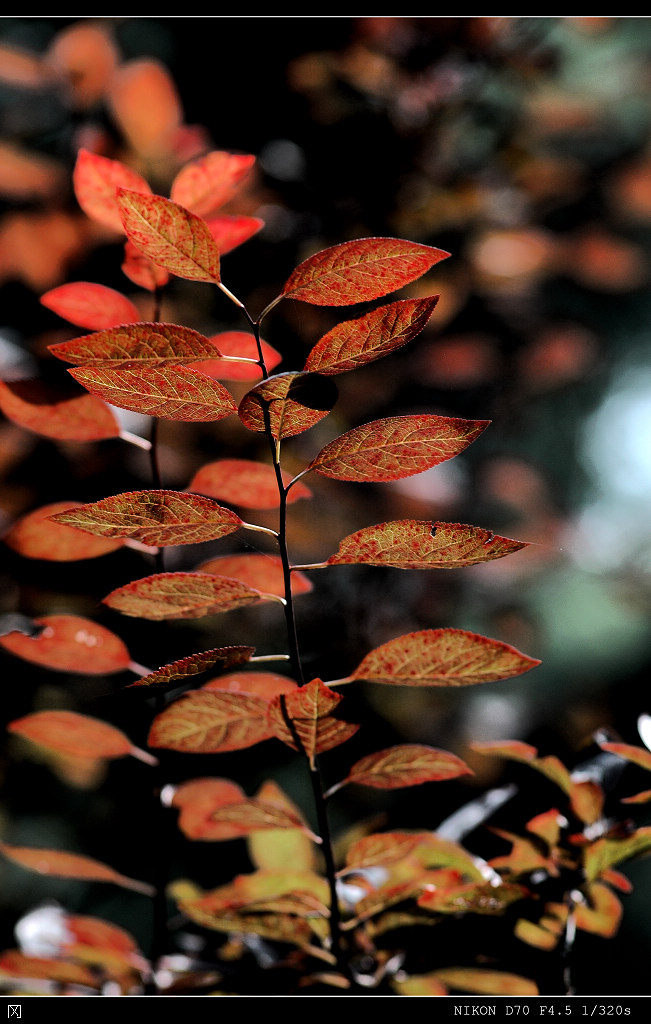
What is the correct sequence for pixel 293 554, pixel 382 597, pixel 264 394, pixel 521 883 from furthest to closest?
1. pixel 382 597
2. pixel 293 554
3. pixel 521 883
4. pixel 264 394

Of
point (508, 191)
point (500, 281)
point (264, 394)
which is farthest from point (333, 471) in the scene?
point (508, 191)

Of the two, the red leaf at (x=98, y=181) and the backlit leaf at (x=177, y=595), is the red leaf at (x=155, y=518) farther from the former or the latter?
the red leaf at (x=98, y=181)

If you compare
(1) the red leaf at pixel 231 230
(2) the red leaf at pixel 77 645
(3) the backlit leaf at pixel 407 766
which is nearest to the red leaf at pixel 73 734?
(2) the red leaf at pixel 77 645

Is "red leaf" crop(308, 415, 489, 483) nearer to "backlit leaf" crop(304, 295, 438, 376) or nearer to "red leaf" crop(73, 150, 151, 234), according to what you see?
"backlit leaf" crop(304, 295, 438, 376)

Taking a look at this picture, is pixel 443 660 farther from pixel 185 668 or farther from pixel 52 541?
pixel 52 541

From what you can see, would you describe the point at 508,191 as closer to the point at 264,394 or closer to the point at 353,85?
the point at 353,85

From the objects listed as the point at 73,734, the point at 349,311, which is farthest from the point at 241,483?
the point at 349,311

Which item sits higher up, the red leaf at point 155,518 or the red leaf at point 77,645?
the red leaf at point 155,518
